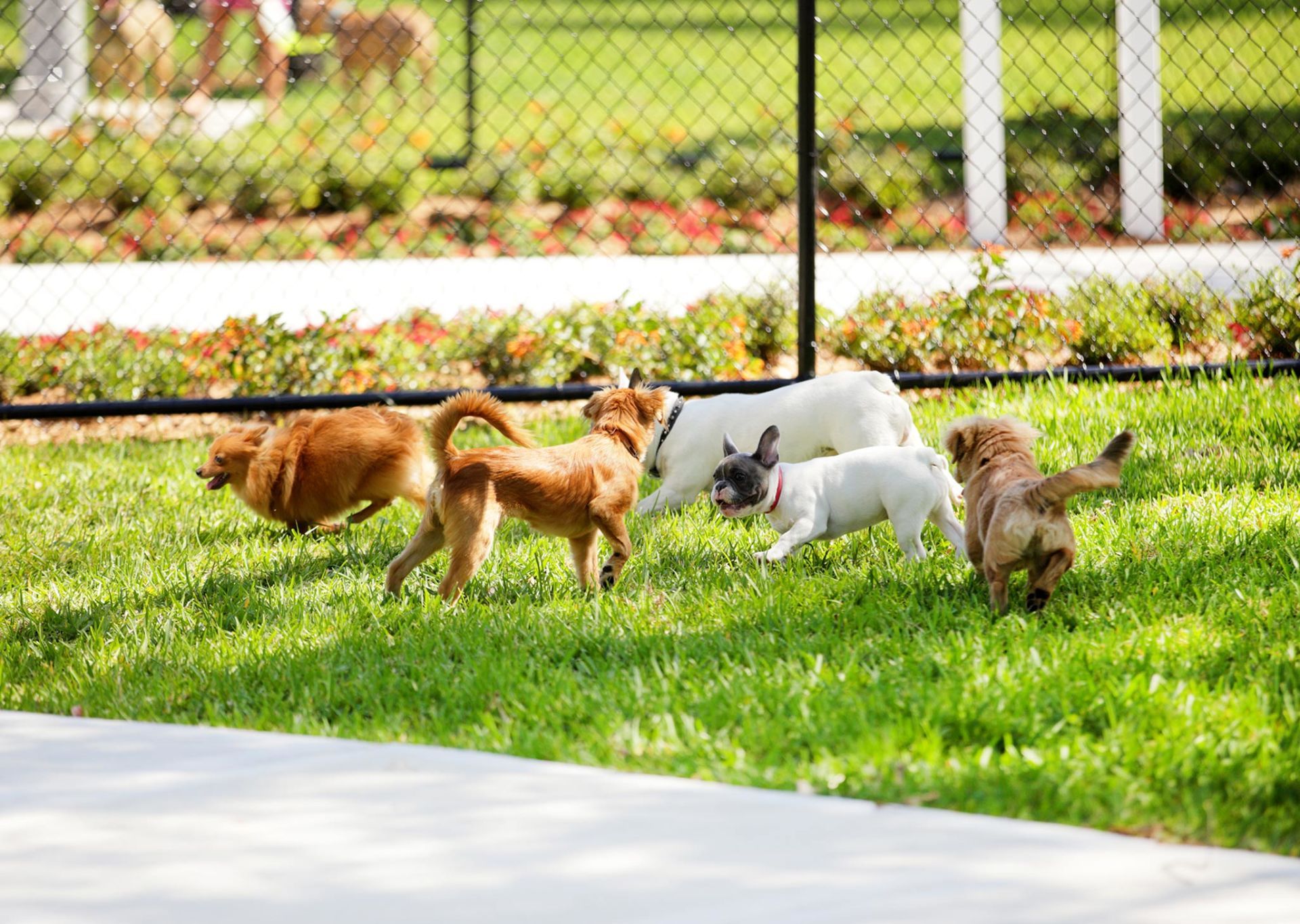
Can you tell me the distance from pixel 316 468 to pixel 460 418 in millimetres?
1151

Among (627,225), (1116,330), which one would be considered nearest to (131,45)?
(627,225)

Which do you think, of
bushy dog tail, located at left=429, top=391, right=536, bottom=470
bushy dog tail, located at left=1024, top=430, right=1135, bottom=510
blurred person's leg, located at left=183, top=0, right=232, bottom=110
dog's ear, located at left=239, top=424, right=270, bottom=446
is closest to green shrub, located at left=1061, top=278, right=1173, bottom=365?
bushy dog tail, located at left=1024, top=430, right=1135, bottom=510

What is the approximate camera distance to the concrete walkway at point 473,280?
9086mm

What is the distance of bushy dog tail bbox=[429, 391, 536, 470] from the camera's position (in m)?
4.08

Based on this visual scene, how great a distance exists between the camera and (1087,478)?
11.6ft

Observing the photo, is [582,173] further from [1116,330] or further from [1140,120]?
[1116,330]

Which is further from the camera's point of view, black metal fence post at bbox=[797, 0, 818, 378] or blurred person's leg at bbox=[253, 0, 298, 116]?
blurred person's leg at bbox=[253, 0, 298, 116]

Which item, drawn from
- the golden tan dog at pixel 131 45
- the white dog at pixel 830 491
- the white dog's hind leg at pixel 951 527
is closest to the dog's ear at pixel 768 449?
the white dog at pixel 830 491

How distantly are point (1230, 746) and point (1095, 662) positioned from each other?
1.70ft

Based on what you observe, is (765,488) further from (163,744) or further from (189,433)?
(189,433)

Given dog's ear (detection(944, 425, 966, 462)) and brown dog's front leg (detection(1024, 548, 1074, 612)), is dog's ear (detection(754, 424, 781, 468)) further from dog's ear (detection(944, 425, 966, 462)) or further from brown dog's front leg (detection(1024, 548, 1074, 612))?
brown dog's front leg (detection(1024, 548, 1074, 612))

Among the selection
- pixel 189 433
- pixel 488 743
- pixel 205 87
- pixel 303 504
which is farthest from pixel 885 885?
pixel 205 87

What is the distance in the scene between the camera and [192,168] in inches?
479

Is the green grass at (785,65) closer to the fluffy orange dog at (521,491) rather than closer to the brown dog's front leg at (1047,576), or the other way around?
the fluffy orange dog at (521,491)
